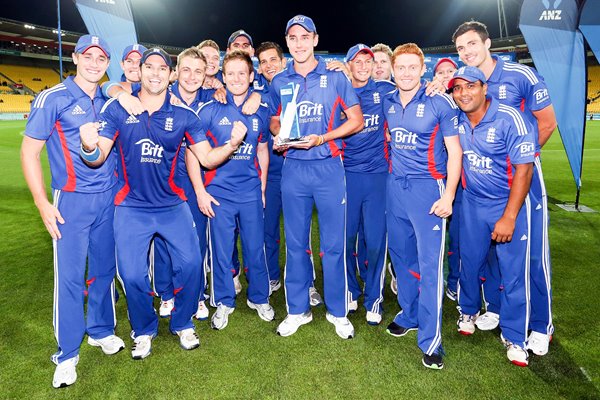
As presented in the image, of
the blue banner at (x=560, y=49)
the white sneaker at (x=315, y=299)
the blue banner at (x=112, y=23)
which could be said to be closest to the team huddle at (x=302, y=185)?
the white sneaker at (x=315, y=299)

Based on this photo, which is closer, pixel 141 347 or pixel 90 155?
pixel 90 155

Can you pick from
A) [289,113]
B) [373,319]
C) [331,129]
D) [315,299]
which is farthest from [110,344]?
[331,129]

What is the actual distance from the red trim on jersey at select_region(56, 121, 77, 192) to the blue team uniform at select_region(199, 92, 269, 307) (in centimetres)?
113

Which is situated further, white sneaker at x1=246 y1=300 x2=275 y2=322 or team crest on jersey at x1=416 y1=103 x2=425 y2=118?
white sneaker at x1=246 y1=300 x2=275 y2=322

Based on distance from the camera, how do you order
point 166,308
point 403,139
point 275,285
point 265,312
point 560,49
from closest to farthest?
1. point 403,139
2. point 265,312
3. point 166,308
4. point 275,285
5. point 560,49

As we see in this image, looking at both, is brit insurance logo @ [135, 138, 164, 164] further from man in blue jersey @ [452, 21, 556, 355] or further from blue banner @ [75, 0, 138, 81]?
blue banner @ [75, 0, 138, 81]

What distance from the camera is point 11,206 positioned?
336 inches

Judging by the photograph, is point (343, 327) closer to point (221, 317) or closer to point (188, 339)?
point (221, 317)

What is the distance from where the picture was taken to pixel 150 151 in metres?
3.22

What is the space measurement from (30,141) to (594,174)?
13.2m

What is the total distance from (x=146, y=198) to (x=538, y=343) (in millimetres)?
3350

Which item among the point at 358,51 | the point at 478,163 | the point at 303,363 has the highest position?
the point at 358,51

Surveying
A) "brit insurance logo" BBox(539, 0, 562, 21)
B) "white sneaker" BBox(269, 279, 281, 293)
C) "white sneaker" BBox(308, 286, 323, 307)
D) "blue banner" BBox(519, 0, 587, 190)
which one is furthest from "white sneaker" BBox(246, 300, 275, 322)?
"brit insurance logo" BBox(539, 0, 562, 21)

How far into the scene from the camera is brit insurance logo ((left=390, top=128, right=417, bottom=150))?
331cm
